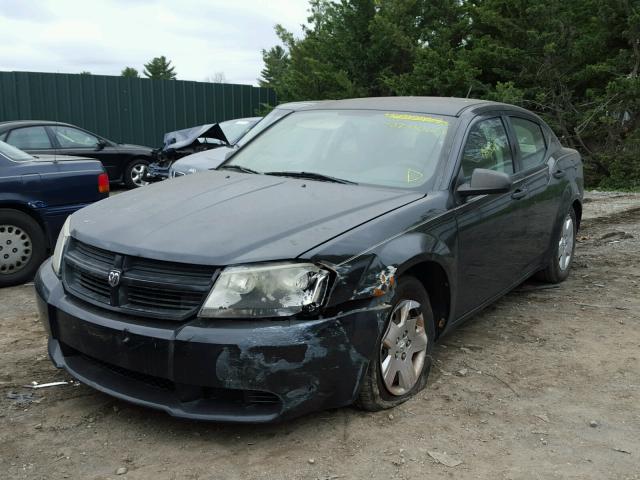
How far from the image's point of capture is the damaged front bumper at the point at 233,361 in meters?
2.81

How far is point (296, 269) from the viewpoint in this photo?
9.50 feet

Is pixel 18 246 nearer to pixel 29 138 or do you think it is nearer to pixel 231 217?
pixel 231 217

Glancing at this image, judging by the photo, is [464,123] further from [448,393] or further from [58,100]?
[58,100]

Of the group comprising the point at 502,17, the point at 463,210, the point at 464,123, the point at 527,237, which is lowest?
the point at 527,237

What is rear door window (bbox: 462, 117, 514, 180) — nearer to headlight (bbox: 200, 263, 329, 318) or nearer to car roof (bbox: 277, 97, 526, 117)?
car roof (bbox: 277, 97, 526, 117)

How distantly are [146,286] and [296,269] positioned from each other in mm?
678

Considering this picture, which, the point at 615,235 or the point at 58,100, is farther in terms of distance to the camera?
the point at 58,100

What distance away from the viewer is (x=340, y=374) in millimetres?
2963

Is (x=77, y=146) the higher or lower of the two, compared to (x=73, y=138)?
lower

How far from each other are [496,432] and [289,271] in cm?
129

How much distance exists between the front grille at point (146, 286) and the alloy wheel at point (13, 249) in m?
2.94

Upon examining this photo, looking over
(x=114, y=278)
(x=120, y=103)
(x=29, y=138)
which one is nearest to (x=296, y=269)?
(x=114, y=278)

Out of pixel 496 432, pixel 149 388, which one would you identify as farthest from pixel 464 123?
pixel 149 388

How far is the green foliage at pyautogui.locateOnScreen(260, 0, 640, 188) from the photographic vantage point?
13.1 metres
